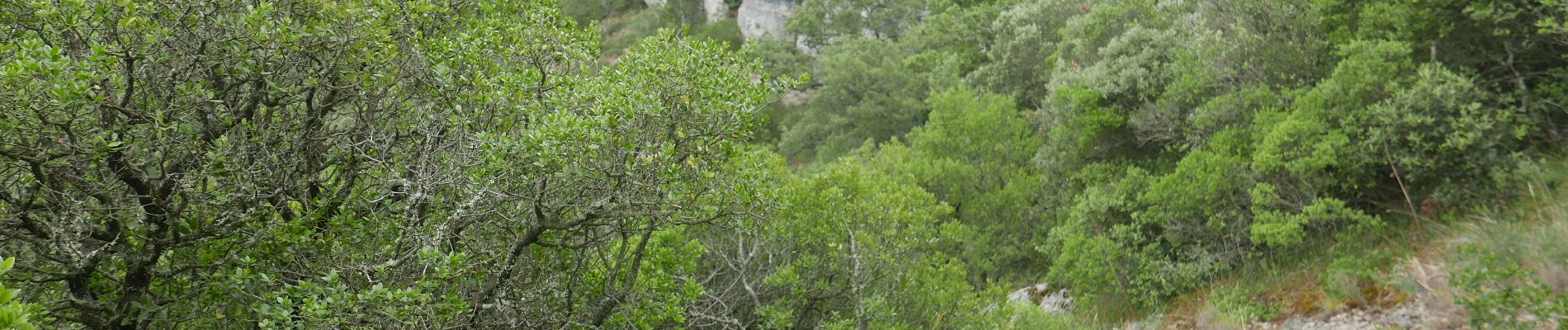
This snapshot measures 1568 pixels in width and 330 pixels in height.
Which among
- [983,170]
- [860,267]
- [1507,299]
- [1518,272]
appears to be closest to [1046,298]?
[983,170]

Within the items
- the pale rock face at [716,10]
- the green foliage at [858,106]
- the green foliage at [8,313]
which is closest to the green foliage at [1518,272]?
the green foliage at [8,313]

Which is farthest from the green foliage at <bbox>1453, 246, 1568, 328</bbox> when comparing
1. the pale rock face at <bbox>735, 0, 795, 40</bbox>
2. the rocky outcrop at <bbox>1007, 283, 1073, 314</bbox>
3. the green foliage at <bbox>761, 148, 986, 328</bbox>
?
the pale rock face at <bbox>735, 0, 795, 40</bbox>

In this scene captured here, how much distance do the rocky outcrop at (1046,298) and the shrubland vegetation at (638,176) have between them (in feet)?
1.10

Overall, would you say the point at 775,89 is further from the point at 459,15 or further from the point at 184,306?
the point at 184,306

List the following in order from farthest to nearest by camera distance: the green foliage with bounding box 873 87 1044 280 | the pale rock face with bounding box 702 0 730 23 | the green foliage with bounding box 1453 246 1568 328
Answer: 1. the pale rock face with bounding box 702 0 730 23
2. the green foliage with bounding box 873 87 1044 280
3. the green foliage with bounding box 1453 246 1568 328

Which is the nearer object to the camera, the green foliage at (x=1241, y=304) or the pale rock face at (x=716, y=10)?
the green foliage at (x=1241, y=304)

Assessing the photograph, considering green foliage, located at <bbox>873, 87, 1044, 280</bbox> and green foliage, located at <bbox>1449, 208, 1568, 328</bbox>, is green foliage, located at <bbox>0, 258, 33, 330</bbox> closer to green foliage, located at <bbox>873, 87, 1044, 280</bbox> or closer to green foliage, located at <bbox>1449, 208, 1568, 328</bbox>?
green foliage, located at <bbox>1449, 208, 1568, 328</bbox>

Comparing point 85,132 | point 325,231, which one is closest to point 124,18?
point 85,132

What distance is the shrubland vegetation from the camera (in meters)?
5.30

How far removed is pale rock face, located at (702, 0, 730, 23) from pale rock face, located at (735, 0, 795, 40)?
17.4 feet

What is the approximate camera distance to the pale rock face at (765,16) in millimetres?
66188

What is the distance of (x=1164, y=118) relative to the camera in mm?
18141

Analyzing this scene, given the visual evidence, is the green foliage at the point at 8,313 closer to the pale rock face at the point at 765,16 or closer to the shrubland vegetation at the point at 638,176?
the shrubland vegetation at the point at 638,176

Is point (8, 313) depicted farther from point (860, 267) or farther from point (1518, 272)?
point (1518, 272)
